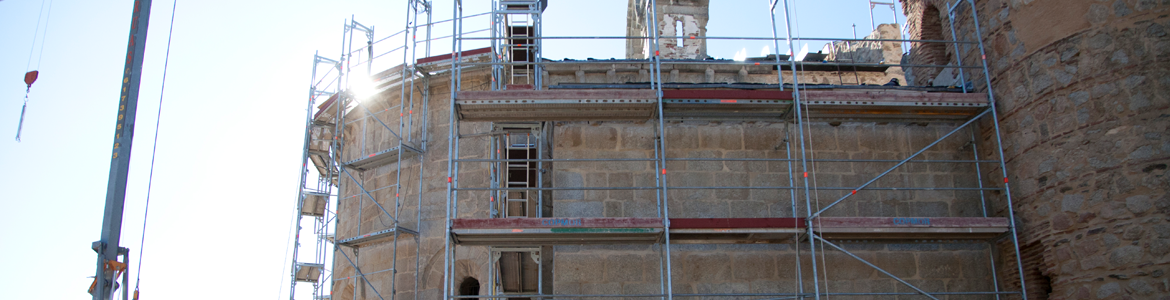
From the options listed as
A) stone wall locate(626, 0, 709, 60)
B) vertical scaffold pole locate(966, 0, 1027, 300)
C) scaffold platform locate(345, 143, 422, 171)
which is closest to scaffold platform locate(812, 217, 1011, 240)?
vertical scaffold pole locate(966, 0, 1027, 300)

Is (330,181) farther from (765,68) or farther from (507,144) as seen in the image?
(765,68)

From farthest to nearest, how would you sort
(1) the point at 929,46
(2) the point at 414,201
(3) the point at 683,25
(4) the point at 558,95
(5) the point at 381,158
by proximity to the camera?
(3) the point at 683,25
(5) the point at 381,158
(2) the point at 414,201
(1) the point at 929,46
(4) the point at 558,95

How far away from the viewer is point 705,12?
1912 centimetres

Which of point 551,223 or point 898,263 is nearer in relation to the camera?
point 551,223

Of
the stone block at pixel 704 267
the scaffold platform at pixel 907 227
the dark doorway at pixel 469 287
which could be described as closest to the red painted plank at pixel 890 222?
the scaffold platform at pixel 907 227

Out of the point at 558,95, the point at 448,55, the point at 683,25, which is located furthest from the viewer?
the point at 683,25

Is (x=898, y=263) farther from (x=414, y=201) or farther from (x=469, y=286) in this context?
(x=414, y=201)

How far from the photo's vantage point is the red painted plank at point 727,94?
8.86 metres

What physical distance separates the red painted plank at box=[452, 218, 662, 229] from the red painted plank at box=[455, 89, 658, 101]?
137cm

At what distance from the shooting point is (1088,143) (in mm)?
8273

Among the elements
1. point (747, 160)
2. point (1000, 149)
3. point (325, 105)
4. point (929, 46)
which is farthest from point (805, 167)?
point (325, 105)

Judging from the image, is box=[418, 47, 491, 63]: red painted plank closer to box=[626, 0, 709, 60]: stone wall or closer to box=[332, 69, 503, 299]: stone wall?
box=[332, 69, 503, 299]: stone wall

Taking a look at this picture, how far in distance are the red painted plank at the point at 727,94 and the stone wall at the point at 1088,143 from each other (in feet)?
8.73

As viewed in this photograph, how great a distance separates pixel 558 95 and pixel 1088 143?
533 centimetres
